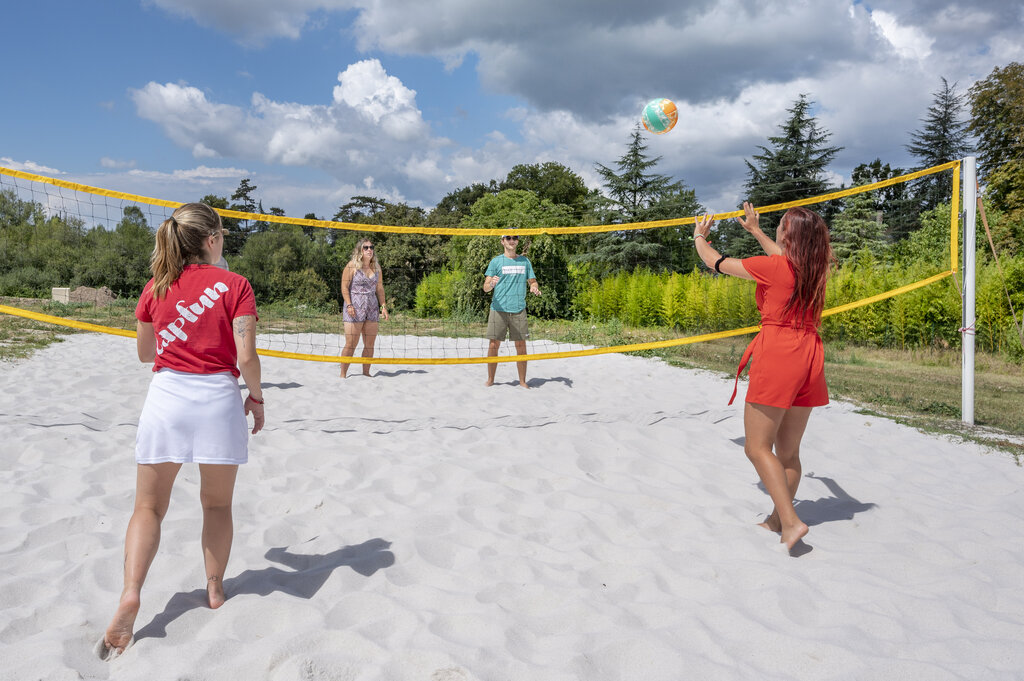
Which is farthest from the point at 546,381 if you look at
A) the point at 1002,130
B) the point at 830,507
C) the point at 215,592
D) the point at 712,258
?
the point at 1002,130

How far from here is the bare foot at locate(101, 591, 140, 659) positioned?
6.57 ft

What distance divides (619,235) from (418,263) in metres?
7.02

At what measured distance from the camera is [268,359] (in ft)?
27.5

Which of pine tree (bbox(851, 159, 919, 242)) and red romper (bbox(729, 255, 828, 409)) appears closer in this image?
red romper (bbox(729, 255, 828, 409))

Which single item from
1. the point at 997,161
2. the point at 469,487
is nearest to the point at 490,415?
the point at 469,487

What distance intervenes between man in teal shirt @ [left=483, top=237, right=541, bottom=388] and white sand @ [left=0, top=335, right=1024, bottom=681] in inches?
69.8

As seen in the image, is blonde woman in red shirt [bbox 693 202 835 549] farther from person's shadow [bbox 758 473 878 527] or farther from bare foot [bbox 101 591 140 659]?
bare foot [bbox 101 591 140 659]

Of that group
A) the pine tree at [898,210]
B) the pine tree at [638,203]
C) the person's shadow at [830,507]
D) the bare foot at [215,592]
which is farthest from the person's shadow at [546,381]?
the pine tree at [898,210]

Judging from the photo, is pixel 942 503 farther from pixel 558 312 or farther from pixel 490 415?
pixel 558 312

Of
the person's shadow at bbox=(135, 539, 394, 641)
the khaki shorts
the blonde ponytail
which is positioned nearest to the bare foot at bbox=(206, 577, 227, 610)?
the person's shadow at bbox=(135, 539, 394, 641)

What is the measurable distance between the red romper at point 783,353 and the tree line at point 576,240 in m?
7.32

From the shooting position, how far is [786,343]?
2.84 m

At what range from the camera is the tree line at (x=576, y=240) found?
15.8 metres

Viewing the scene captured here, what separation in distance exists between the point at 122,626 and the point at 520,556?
4.92ft
